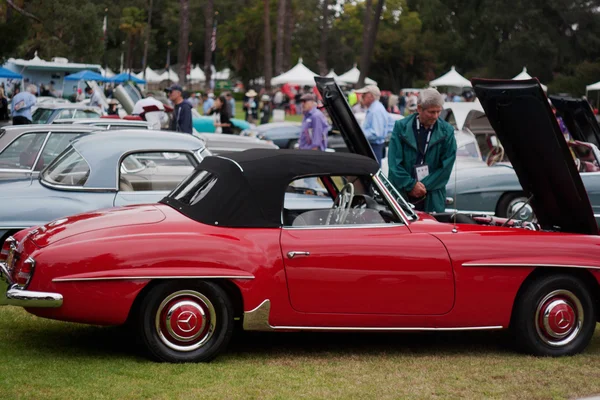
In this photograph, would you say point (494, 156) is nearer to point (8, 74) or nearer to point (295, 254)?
point (295, 254)

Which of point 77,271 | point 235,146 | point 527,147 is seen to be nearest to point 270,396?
point 77,271

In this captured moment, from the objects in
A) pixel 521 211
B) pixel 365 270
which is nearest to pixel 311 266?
pixel 365 270

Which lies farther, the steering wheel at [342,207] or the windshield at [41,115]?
the windshield at [41,115]

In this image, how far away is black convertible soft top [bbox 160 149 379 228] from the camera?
251 inches

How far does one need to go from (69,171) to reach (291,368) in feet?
12.2

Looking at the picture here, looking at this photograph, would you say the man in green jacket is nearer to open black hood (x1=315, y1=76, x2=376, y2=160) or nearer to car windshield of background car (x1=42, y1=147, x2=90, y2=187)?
open black hood (x1=315, y1=76, x2=376, y2=160)

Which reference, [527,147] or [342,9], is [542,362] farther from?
[342,9]

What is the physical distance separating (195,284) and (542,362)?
2.38 meters

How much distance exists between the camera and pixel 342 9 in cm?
10619

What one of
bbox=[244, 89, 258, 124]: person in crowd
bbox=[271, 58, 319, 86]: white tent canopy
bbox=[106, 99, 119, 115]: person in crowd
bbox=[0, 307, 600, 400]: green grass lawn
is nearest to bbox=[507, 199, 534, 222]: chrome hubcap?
bbox=[0, 307, 600, 400]: green grass lawn

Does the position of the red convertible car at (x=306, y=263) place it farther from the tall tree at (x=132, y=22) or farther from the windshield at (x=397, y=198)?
the tall tree at (x=132, y=22)

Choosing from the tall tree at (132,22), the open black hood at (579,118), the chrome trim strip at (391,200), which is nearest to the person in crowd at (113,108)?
the open black hood at (579,118)

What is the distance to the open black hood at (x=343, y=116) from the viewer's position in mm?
9237

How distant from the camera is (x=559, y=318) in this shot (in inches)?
263
